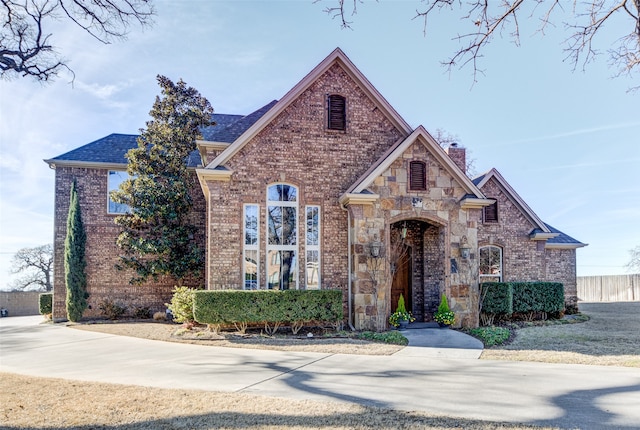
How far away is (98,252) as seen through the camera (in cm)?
1858

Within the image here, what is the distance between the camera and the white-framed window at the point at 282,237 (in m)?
14.2

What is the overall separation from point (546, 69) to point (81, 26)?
824cm

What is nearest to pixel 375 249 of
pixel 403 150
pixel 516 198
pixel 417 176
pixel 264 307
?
pixel 417 176

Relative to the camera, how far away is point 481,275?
1936cm

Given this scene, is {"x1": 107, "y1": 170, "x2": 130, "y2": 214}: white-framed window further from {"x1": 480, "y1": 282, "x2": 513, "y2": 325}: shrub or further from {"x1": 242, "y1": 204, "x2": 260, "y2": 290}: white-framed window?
{"x1": 480, "y1": 282, "x2": 513, "y2": 325}: shrub

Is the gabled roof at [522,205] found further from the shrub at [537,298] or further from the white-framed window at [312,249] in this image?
the white-framed window at [312,249]

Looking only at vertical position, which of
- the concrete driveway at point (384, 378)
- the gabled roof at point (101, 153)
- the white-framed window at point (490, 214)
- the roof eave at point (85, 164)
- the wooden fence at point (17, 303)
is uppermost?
the gabled roof at point (101, 153)

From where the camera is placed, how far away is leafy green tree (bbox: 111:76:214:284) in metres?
17.7

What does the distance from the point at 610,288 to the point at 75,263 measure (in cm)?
3104

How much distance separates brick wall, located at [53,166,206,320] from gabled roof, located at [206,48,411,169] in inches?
215

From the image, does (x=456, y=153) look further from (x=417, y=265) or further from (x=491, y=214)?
(x=417, y=265)

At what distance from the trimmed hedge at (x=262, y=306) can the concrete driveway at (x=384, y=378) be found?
151 centimetres

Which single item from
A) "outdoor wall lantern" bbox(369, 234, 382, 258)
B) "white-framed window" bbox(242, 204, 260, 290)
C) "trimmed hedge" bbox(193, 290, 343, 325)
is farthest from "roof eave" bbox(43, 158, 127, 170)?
"outdoor wall lantern" bbox(369, 234, 382, 258)

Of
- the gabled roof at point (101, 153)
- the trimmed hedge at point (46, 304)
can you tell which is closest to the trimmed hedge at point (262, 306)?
the gabled roof at point (101, 153)
